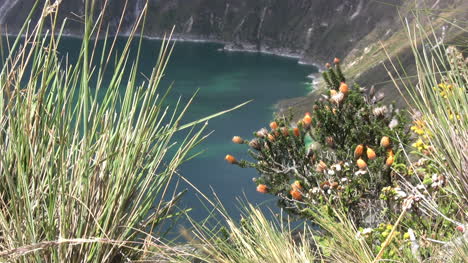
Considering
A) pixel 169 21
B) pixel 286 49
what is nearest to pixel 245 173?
pixel 286 49

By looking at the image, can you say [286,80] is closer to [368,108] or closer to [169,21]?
[169,21]

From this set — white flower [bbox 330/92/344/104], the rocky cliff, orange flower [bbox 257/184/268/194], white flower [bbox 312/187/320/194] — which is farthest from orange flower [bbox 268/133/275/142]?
the rocky cliff

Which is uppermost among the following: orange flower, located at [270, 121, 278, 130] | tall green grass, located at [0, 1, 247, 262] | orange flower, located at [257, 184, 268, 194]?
tall green grass, located at [0, 1, 247, 262]

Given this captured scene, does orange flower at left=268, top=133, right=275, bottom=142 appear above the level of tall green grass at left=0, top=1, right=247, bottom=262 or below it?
below

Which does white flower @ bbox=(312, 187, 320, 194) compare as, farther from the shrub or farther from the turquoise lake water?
the turquoise lake water

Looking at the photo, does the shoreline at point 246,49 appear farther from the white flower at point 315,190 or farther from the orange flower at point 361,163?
the orange flower at point 361,163

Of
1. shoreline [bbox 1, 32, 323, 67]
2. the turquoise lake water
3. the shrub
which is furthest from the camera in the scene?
shoreline [bbox 1, 32, 323, 67]
